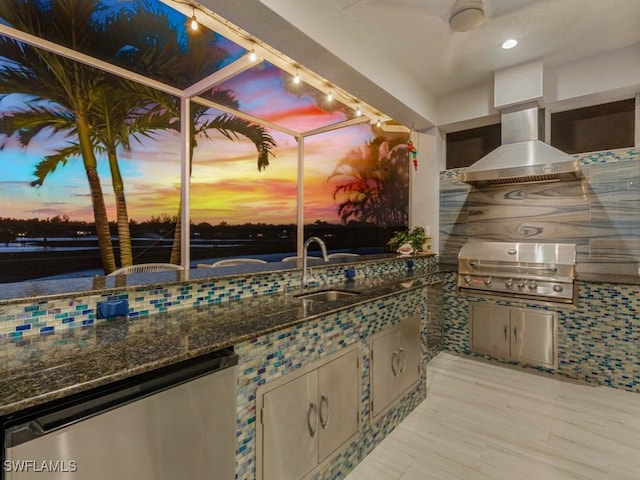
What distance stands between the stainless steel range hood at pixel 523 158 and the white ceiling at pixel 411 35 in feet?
1.64

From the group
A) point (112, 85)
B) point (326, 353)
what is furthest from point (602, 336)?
point (112, 85)

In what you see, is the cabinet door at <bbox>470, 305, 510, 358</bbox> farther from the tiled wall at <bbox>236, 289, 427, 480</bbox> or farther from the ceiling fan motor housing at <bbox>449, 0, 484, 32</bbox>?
the ceiling fan motor housing at <bbox>449, 0, 484, 32</bbox>

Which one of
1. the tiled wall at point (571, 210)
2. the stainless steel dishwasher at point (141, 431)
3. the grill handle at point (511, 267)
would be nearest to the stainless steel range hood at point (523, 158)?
the tiled wall at point (571, 210)

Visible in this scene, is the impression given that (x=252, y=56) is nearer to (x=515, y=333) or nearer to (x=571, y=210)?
(x=571, y=210)

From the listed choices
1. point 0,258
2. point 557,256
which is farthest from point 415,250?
point 0,258

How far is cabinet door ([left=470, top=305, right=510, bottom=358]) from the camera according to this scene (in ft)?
9.87

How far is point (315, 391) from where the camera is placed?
1.46 m

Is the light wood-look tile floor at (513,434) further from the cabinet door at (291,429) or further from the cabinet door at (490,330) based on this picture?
the cabinet door at (291,429)

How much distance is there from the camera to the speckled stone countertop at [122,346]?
72 centimetres

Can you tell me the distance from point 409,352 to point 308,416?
103cm

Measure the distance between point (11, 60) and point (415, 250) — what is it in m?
3.79

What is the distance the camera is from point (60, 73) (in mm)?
2525

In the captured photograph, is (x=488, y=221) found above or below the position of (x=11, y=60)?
below

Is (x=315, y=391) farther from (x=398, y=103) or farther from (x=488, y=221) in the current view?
(x=488, y=221)
